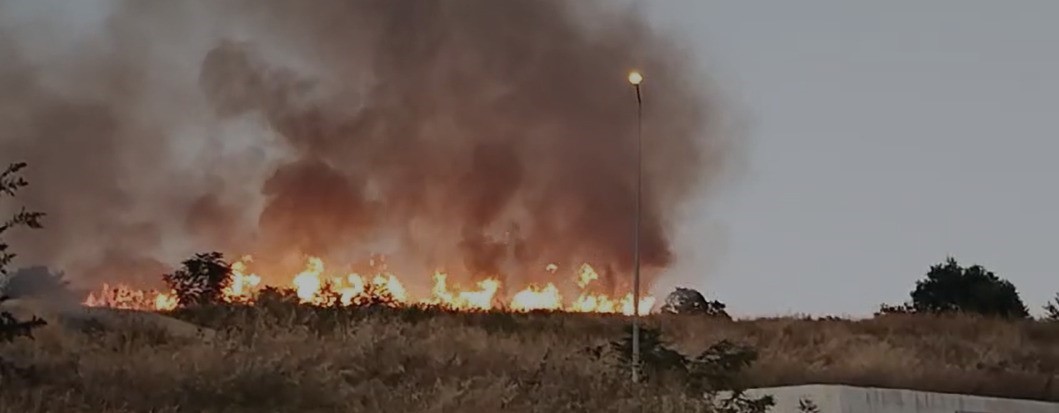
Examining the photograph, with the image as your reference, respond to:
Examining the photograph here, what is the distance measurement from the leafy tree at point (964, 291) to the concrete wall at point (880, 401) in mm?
45152

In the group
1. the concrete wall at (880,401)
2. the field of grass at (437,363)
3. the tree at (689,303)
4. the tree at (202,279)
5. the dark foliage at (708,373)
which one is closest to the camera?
the field of grass at (437,363)

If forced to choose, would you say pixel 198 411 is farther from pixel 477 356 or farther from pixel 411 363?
pixel 477 356

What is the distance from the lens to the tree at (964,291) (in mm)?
67206

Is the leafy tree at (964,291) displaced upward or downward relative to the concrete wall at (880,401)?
upward

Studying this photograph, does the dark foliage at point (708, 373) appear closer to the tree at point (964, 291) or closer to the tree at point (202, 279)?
the tree at point (202, 279)

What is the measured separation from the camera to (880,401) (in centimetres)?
2066

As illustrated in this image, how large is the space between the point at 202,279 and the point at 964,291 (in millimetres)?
43885

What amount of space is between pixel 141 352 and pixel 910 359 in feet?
55.1

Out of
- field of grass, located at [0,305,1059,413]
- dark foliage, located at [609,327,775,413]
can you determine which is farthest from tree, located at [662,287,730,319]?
dark foliage, located at [609,327,775,413]

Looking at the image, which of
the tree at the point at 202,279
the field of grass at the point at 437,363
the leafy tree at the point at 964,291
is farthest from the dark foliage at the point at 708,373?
the leafy tree at the point at 964,291

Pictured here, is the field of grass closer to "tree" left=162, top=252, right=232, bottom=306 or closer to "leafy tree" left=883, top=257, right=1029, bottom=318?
"tree" left=162, top=252, right=232, bottom=306

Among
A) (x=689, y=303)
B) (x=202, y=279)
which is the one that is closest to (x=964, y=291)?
(x=689, y=303)

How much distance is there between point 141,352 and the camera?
72.2 feet

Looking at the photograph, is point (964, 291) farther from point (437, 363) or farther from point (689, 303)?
point (437, 363)
